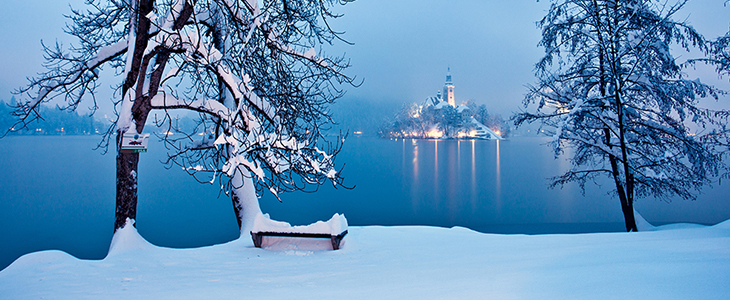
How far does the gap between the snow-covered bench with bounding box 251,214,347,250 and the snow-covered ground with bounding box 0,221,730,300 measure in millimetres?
206

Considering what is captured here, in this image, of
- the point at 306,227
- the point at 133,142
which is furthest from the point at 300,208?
the point at 133,142

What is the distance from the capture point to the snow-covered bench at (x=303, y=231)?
571cm

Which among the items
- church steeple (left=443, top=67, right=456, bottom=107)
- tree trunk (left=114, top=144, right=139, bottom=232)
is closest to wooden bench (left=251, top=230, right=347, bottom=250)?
tree trunk (left=114, top=144, right=139, bottom=232)

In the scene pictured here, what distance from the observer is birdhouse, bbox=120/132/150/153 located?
18.0ft

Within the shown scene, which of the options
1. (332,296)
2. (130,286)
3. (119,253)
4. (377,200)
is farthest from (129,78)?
(377,200)

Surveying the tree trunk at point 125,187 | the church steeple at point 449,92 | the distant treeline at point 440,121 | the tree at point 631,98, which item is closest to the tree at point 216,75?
the tree trunk at point 125,187

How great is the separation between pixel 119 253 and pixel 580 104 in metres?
9.52

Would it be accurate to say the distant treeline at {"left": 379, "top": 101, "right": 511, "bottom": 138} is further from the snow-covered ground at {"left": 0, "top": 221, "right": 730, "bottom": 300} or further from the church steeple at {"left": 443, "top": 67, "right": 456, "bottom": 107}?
the snow-covered ground at {"left": 0, "top": 221, "right": 730, "bottom": 300}

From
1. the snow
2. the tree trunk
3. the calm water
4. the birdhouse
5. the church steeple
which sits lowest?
the calm water

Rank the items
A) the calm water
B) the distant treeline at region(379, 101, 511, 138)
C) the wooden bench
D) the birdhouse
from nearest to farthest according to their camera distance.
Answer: the birdhouse
the wooden bench
the calm water
the distant treeline at region(379, 101, 511, 138)

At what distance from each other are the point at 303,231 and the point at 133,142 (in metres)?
2.98

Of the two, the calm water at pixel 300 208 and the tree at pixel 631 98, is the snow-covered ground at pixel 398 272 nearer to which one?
the tree at pixel 631 98

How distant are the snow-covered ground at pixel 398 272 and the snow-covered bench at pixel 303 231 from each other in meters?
0.21

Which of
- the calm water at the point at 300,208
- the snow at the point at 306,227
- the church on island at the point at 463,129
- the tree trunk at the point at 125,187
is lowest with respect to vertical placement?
the calm water at the point at 300,208
